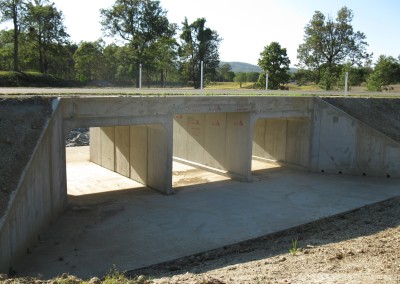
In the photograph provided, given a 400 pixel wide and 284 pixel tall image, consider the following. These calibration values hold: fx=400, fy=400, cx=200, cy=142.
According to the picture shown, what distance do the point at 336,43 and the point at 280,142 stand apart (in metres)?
A: 28.6

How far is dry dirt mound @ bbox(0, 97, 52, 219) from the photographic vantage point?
29.3 feet

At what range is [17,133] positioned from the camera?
10.4m

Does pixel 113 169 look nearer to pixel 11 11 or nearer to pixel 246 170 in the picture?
pixel 246 170

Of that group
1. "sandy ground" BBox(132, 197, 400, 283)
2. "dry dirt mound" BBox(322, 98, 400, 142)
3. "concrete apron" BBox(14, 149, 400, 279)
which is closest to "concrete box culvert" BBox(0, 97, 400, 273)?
"dry dirt mound" BBox(322, 98, 400, 142)

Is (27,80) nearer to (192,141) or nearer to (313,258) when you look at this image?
(192,141)

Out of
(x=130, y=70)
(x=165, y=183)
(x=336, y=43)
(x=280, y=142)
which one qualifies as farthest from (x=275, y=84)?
(x=165, y=183)

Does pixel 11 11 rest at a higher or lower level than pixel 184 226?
higher

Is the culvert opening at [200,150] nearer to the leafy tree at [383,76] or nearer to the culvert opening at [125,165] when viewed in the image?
the culvert opening at [125,165]

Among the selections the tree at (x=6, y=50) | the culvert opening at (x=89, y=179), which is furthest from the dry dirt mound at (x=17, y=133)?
the tree at (x=6, y=50)

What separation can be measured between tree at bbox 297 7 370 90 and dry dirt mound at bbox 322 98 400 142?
24.0 meters

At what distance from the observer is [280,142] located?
21.4m

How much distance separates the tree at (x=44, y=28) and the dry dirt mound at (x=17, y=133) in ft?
111

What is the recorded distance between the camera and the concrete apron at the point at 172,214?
32.5 feet

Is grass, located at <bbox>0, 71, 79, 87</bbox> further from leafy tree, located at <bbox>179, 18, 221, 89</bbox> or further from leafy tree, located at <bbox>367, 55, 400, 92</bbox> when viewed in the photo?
leafy tree, located at <bbox>367, 55, 400, 92</bbox>
